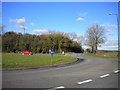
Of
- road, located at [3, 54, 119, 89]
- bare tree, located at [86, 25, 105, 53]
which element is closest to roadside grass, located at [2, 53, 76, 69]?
road, located at [3, 54, 119, 89]

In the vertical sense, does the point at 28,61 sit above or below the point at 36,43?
below

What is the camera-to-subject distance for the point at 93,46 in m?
40.2

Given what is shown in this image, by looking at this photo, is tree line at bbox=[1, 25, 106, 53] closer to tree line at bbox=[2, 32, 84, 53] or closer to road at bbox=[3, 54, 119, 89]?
tree line at bbox=[2, 32, 84, 53]

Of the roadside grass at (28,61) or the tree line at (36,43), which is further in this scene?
the tree line at (36,43)

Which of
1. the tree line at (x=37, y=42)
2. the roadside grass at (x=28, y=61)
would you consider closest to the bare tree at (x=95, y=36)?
the tree line at (x=37, y=42)

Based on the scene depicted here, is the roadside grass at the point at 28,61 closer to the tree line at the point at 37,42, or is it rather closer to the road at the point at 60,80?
the road at the point at 60,80

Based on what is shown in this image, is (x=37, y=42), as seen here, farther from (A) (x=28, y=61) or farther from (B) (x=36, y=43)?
(A) (x=28, y=61)

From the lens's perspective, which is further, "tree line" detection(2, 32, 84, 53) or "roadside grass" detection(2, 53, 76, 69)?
"tree line" detection(2, 32, 84, 53)

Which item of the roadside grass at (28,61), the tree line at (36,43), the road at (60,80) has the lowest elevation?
the roadside grass at (28,61)

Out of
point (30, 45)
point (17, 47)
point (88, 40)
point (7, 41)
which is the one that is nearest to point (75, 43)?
point (88, 40)

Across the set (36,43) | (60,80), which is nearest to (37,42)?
(36,43)

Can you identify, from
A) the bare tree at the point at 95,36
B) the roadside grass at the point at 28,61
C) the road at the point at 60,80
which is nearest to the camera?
the road at the point at 60,80


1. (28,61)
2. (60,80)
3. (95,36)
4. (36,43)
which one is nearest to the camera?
(60,80)

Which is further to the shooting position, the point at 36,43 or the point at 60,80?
the point at 36,43
